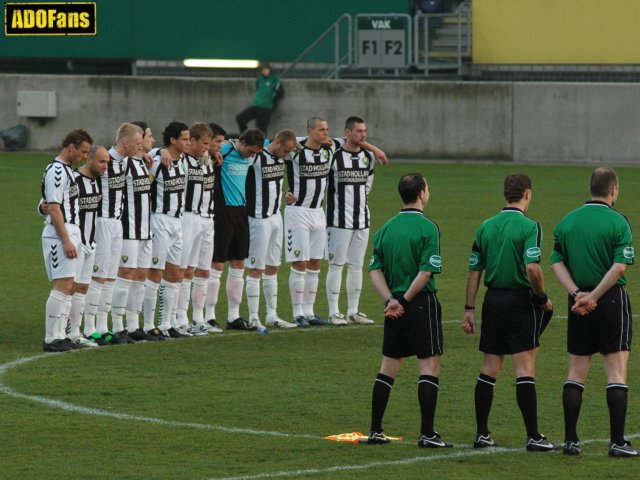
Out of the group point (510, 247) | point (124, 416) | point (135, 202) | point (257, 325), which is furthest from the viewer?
point (257, 325)

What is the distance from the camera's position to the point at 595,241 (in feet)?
32.4

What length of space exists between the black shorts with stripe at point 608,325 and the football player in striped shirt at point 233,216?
6452 millimetres

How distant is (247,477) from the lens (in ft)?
30.6

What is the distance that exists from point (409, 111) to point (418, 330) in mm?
24591

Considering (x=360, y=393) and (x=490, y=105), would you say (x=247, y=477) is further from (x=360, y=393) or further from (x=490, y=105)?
(x=490, y=105)

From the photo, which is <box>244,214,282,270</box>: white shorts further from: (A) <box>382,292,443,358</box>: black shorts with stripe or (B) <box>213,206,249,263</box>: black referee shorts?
(A) <box>382,292,443,358</box>: black shorts with stripe

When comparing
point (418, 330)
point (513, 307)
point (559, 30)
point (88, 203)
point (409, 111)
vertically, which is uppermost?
point (559, 30)

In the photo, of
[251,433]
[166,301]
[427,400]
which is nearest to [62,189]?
[166,301]

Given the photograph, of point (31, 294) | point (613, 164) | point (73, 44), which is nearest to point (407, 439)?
point (31, 294)

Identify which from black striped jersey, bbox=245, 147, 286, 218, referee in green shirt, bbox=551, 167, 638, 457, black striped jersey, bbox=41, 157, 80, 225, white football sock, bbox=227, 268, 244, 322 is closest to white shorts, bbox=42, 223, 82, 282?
black striped jersey, bbox=41, 157, 80, 225

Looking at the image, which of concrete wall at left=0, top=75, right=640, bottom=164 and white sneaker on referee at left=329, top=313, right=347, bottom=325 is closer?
white sneaker on referee at left=329, top=313, right=347, bottom=325

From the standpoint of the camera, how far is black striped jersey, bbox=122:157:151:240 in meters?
14.9

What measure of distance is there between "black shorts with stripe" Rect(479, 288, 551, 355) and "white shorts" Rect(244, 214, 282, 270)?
625cm

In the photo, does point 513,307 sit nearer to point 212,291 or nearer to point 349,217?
point 212,291
